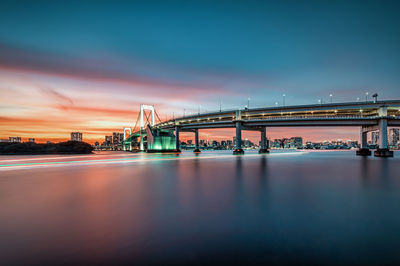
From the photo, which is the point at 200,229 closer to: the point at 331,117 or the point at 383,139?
the point at 331,117

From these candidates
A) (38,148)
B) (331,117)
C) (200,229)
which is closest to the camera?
(200,229)

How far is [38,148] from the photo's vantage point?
248 feet

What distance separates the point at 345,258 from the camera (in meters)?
3.49

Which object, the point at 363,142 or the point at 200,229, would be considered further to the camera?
the point at 363,142

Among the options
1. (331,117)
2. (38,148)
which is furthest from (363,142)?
(38,148)

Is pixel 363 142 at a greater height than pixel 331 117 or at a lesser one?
lesser

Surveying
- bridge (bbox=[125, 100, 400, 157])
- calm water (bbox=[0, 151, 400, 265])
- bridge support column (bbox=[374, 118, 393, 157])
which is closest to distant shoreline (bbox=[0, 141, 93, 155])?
bridge (bbox=[125, 100, 400, 157])

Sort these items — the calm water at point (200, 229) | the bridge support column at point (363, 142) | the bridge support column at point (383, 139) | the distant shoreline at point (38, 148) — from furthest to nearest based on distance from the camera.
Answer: the distant shoreline at point (38, 148), the bridge support column at point (363, 142), the bridge support column at point (383, 139), the calm water at point (200, 229)

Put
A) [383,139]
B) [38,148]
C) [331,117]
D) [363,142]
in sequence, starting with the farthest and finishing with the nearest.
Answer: [38,148], [363,142], [331,117], [383,139]

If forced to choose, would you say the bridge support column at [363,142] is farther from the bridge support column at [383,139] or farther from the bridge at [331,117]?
the bridge support column at [383,139]

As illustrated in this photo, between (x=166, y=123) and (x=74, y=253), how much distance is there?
259 ft

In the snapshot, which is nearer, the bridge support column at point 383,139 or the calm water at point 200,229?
the calm water at point 200,229

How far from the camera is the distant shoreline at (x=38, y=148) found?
72062 millimetres

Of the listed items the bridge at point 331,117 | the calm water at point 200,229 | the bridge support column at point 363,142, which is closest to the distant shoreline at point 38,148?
the bridge at point 331,117
